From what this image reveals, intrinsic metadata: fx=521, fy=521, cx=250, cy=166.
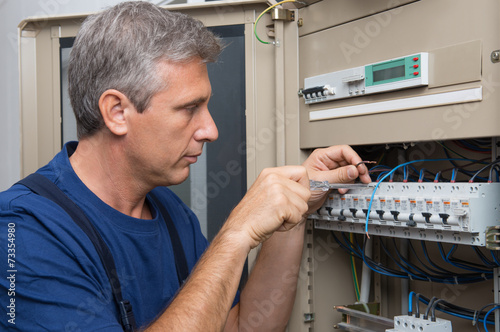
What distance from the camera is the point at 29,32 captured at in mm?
1841

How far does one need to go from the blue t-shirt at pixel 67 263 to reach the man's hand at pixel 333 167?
50 cm

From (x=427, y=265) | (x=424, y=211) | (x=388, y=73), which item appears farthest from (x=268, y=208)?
(x=427, y=265)

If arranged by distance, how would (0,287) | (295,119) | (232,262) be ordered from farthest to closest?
(295,119), (232,262), (0,287)

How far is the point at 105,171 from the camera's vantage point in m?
1.21

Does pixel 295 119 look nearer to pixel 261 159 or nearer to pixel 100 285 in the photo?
pixel 261 159

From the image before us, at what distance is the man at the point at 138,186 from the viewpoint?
973 millimetres

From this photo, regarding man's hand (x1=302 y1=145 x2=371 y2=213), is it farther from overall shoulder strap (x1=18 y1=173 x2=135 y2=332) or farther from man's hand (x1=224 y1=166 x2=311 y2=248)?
overall shoulder strap (x1=18 y1=173 x2=135 y2=332)

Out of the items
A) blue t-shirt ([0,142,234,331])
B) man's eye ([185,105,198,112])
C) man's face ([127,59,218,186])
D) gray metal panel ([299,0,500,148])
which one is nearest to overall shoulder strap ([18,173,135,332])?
blue t-shirt ([0,142,234,331])

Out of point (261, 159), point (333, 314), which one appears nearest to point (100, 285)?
point (261, 159)

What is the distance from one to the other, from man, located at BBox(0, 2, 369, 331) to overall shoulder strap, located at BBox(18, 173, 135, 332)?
19 millimetres

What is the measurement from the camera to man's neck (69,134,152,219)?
3.95 ft

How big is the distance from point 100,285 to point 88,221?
0.14m

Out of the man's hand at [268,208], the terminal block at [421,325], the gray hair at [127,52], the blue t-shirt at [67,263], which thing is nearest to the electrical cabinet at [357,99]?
the terminal block at [421,325]

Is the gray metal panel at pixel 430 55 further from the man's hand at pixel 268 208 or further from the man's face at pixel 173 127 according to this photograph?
the man's face at pixel 173 127
